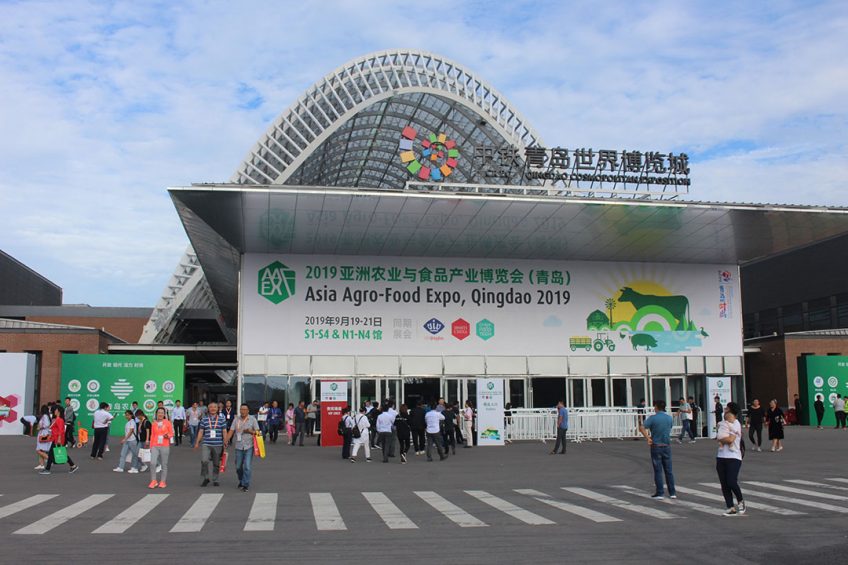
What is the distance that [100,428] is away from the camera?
23.1m

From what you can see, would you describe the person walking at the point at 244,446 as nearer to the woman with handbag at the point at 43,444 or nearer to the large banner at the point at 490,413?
the woman with handbag at the point at 43,444

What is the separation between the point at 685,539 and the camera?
33.4 feet

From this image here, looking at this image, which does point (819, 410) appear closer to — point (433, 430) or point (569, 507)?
point (433, 430)

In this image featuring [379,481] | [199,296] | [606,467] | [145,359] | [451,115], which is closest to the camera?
[379,481]

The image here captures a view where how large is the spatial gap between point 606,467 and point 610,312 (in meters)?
17.8

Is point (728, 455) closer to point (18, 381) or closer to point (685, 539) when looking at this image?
point (685, 539)

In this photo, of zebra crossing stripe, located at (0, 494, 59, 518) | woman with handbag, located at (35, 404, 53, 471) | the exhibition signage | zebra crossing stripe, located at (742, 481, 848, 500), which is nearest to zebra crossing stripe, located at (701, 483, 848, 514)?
zebra crossing stripe, located at (742, 481, 848, 500)

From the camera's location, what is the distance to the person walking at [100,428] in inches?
901

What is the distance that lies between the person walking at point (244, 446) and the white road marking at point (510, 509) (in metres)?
4.34

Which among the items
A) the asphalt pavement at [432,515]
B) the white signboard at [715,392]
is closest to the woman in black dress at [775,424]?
the asphalt pavement at [432,515]

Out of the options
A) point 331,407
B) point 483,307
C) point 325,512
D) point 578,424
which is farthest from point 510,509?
point 483,307

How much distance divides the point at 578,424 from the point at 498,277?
8.53m

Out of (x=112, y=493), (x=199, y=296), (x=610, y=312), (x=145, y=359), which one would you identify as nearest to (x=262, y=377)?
(x=145, y=359)

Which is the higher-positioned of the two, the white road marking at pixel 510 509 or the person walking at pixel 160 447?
the person walking at pixel 160 447
